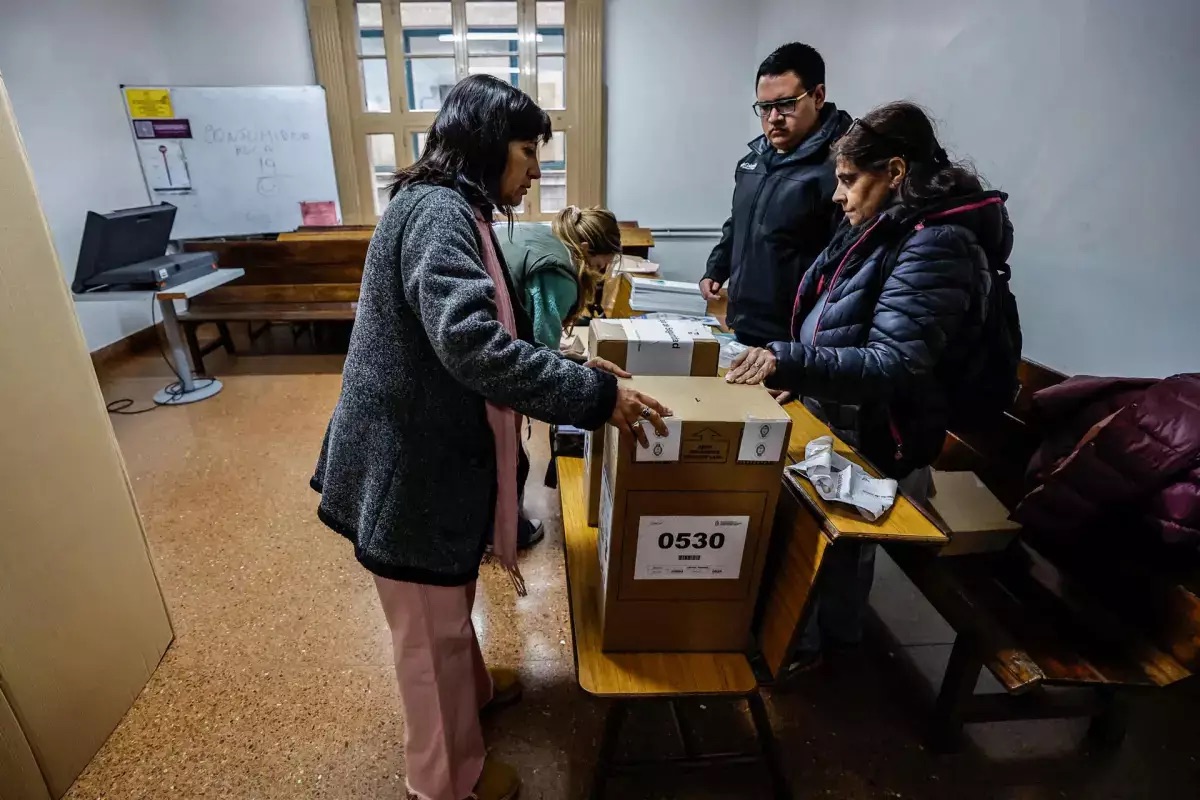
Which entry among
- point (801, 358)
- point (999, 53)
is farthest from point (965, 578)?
point (999, 53)

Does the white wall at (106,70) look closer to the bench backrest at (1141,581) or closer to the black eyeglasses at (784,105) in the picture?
the black eyeglasses at (784,105)

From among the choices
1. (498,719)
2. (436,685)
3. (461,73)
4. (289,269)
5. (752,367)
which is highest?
(461,73)

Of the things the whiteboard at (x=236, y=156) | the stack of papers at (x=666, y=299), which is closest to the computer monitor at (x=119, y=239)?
the whiteboard at (x=236, y=156)

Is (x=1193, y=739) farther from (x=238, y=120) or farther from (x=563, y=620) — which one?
(x=238, y=120)

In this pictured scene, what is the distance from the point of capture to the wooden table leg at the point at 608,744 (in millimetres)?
1206

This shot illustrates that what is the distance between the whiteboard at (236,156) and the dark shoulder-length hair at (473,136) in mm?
4560

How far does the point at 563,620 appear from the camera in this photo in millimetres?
1887

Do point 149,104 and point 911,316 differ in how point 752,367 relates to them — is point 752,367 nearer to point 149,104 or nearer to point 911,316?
point 911,316

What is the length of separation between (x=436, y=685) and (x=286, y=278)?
360cm

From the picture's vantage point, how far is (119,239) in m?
3.05

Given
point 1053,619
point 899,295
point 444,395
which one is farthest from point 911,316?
point 444,395

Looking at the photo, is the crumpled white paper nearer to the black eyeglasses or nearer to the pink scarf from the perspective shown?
the pink scarf

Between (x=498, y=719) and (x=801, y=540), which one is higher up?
(x=801, y=540)

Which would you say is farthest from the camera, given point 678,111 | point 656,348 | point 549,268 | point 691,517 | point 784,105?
point 678,111
